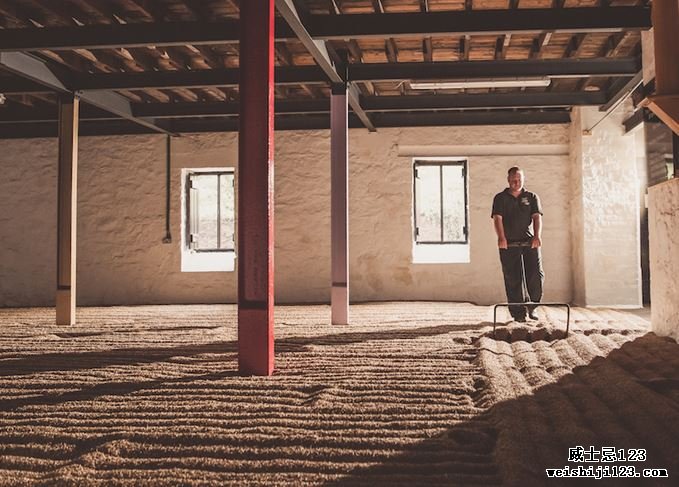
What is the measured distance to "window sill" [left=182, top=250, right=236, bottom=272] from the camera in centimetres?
1025

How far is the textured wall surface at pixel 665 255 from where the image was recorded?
4.89 metres

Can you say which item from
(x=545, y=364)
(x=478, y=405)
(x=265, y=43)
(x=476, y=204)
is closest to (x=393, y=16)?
(x=265, y=43)

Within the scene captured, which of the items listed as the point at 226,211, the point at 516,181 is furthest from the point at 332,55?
the point at 226,211

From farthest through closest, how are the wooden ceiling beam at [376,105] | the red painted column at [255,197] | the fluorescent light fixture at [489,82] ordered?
the wooden ceiling beam at [376,105] < the fluorescent light fixture at [489,82] < the red painted column at [255,197]

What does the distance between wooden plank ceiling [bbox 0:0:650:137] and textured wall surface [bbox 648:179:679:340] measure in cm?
165

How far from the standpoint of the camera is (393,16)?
5625 millimetres

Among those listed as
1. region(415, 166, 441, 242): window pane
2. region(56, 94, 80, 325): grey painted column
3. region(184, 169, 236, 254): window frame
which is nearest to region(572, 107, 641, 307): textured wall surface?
region(415, 166, 441, 242): window pane

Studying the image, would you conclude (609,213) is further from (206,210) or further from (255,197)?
(255,197)

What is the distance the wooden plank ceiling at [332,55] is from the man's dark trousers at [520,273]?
2.24m

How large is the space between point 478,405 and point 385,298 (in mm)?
7045

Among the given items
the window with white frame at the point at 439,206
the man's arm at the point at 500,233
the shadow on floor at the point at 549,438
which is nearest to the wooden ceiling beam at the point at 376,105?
the window with white frame at the point at 439,206

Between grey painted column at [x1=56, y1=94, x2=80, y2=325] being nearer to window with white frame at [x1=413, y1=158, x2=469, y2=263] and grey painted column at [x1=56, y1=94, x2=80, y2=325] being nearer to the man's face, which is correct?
the man's face

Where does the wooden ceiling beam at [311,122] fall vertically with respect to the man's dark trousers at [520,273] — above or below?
above

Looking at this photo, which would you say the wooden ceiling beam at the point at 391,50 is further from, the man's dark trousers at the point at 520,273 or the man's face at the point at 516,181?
the man's dark trousers at the point at 520,273
